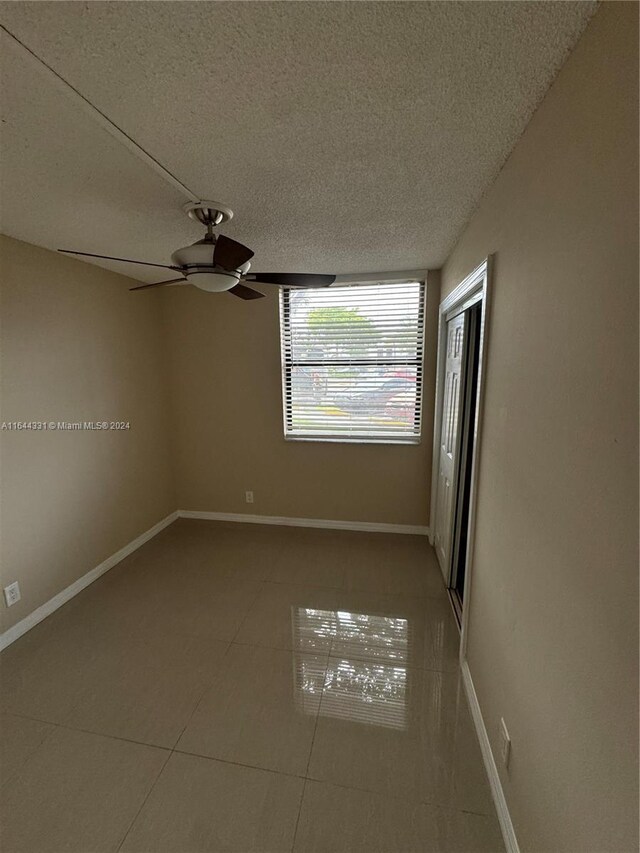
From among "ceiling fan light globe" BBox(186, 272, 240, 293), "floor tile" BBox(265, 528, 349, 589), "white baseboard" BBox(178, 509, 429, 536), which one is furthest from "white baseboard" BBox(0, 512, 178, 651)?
"ceiling fan light globe" BBox(186, 272, 240, 293)

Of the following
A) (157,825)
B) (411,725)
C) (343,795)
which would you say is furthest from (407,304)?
(157,825)

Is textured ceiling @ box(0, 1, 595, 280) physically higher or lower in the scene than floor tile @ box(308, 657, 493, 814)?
higher

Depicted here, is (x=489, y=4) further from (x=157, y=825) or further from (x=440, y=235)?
(x=157, y=825)

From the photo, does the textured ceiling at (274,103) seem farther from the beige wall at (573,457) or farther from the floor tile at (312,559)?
the floor tile at (312,559)

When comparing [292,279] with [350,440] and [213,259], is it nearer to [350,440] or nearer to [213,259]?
[213,259]

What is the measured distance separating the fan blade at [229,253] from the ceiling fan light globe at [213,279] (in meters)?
0.09

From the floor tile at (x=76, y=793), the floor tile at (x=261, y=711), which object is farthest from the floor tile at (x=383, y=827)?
the floor tile at (x=76, y=793)

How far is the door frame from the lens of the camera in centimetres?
161

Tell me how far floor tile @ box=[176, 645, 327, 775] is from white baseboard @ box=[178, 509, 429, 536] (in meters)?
1.57

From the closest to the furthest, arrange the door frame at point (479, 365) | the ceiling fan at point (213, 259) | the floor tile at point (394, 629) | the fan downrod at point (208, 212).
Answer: the ceiling fan at point (213, 259)
the door frame at point (479, 365)
the fan downrod at point (208, 212)
the floor tile at point (394, 629)

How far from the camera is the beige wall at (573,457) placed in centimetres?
70

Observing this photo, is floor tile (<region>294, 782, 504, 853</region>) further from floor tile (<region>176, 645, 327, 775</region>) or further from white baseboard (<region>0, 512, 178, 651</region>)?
white baseboard (<region>0, 512, 178, 651</region>)

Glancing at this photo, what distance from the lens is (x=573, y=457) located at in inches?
34.9

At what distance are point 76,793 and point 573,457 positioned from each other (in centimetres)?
218
